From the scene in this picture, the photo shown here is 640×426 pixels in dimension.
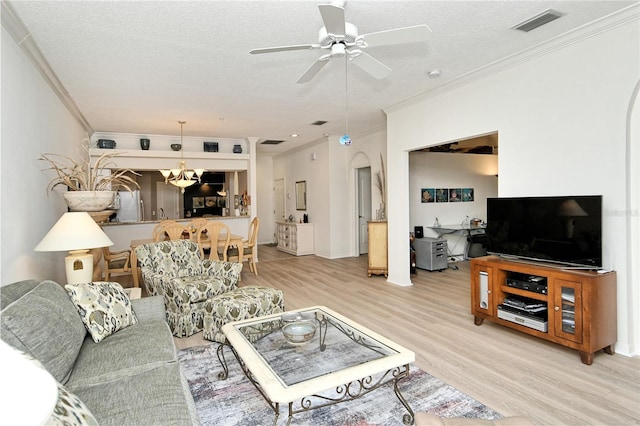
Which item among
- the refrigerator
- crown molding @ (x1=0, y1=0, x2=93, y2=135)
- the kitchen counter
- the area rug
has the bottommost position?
the area rug

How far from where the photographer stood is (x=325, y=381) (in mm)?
1748

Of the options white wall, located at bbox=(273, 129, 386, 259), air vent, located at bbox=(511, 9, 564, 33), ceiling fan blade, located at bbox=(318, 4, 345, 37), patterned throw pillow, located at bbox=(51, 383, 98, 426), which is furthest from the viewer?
white wall, located at bbox=(273, 129, 386, 259)

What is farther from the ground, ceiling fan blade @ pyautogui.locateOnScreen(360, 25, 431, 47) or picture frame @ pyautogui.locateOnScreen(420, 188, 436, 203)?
ceiling fan blade @ pyautogui.locateOnScreen(360, 25, 431, 47)

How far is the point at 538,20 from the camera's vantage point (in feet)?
9.09

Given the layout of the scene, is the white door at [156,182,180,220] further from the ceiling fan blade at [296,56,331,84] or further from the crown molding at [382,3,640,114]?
the ceiling fan blade at [296,56,331,84]

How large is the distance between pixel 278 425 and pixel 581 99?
357 cm

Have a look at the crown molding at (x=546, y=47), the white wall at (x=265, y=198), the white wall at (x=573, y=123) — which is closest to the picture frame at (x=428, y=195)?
the crown molding at (x=546, y=47)

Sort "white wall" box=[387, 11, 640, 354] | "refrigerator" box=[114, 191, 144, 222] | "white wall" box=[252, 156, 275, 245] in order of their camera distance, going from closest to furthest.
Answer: "white wall" box=[387, 11, 640, 354] < "refrigerator" box=[114, 191, 144, 222] < "white wall" box=[252, 156, 275, 245]

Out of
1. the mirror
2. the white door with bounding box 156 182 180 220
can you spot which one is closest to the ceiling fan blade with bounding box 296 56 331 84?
the mirror

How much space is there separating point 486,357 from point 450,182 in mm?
5198

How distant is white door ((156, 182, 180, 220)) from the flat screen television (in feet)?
29.7

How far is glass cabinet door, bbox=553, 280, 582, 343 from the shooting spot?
2.74 m

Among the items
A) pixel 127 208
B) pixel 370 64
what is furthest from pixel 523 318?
pixel 127 208

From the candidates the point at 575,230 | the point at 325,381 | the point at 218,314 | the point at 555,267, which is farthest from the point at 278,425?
the point at 575,230
